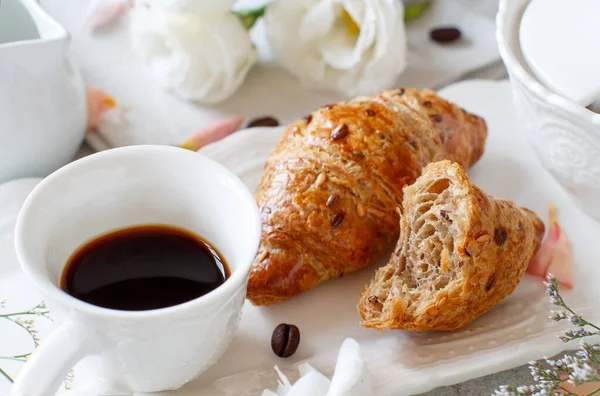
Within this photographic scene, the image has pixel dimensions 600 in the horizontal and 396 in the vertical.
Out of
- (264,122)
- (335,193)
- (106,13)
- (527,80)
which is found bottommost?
(264,122)

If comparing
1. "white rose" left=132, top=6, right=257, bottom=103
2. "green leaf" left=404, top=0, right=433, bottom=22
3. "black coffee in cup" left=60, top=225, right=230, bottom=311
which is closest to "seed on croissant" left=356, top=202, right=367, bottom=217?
"black coffee in cup" left=60, top=225, right=230, bottom=311

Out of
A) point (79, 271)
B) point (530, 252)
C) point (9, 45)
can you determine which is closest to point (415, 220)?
point (530, 252)

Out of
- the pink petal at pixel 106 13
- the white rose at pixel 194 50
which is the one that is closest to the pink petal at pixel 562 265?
the white rose at pixel 194 50

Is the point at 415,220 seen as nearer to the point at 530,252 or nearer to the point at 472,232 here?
the point at 472,232

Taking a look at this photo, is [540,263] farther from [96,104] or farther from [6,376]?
[96,104]

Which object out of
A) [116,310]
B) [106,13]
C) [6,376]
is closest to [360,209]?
[116,310]
